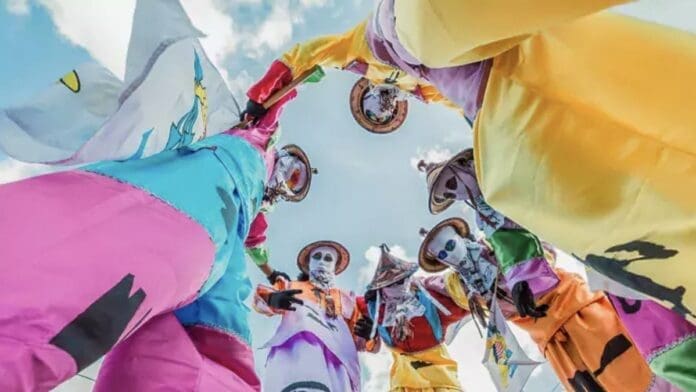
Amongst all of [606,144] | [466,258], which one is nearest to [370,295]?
[466,258]

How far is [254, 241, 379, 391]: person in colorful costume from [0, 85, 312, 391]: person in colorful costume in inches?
25.6

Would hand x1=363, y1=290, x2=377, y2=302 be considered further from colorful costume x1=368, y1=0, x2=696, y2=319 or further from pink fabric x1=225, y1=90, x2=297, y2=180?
colorful costume x1=368, y1=0, x2=696, y2=319

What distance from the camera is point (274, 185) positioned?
2777mm

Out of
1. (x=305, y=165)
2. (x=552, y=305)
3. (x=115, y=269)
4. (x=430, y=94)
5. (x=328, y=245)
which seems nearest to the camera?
(x=115, y=269)

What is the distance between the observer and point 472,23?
2.64ft

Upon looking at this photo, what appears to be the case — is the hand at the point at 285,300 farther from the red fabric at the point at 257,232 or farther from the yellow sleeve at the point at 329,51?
the yellow sleeve at the point at 329,51

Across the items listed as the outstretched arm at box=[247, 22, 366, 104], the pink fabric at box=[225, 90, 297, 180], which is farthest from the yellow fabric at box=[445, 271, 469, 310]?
the outstretched arm at box=[247, 22, 366, 104]

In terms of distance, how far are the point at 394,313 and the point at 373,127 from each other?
0.95m

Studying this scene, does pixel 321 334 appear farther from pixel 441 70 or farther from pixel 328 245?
pixel 441 70

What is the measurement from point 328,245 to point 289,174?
586mm


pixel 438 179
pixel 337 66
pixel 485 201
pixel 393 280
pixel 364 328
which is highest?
pixel 337 66

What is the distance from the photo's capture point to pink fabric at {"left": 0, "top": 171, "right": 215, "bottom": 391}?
780mm

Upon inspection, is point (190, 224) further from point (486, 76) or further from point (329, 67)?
point (329, 67)

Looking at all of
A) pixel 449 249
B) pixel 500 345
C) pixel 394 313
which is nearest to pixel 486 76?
pixel 500 345
